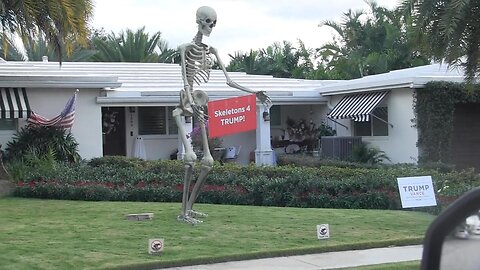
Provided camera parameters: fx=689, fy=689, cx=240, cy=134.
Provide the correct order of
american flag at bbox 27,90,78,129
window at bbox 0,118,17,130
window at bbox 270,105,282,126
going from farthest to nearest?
window at bbox 270,105,282,126 < window at bbox 0,118,17,130 < american flag at bbox 27,90,78,129

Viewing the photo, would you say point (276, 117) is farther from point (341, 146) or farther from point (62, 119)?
point (62, 119)

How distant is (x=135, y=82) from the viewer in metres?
23.2

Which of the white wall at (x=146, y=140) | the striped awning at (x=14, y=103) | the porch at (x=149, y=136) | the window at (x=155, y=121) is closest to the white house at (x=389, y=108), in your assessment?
the porch at (x=149, y=136)

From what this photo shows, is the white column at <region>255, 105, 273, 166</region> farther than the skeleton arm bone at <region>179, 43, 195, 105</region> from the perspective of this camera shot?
Yes

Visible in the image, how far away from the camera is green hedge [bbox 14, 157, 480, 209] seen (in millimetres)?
13234

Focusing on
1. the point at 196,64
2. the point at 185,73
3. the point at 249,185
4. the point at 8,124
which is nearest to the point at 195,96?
the point at 185,73

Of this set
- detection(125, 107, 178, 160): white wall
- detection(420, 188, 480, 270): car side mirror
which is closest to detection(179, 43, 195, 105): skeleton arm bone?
detection(420, 188, 480, 270): car side mirror

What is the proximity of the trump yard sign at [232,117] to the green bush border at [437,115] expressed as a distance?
26.3ft

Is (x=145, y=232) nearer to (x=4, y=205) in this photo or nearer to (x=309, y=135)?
(x=4, y=205)

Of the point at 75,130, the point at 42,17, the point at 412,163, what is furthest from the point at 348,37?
the point at 42,17

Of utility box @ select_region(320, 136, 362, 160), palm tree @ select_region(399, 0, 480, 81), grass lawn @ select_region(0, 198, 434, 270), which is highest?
palm tree @ select_region(399, 0, 480, 81)

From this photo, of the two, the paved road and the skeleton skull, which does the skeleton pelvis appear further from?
the paved road

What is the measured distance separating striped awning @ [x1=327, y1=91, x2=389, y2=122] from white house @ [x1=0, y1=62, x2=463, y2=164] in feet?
0.11

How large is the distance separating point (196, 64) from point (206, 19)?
0.72 metres
